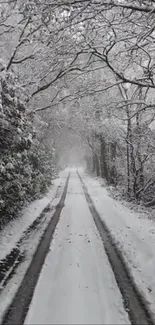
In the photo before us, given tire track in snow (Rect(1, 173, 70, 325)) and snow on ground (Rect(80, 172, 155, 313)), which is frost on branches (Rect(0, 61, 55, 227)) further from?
snow on ground (Rect(80, 172, 155, 313))

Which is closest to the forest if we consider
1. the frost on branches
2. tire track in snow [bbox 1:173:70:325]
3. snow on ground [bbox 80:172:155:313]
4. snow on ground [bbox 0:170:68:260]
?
the frost on branches

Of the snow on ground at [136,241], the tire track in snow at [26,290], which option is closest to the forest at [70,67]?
the tire track in snow at [26,290]

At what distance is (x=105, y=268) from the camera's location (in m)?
6.23

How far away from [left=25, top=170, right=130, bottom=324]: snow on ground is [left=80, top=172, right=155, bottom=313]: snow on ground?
60cm

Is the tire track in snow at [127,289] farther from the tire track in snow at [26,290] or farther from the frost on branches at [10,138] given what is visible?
the frost on branches at [10,138]

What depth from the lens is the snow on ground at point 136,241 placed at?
5.74 metres

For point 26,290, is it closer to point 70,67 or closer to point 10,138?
point 10,138

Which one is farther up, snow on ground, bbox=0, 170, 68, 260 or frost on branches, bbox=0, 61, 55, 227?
frost on branches, bbox=0, 61, 55, 227

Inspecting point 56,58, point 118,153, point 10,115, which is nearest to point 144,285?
point 10,115

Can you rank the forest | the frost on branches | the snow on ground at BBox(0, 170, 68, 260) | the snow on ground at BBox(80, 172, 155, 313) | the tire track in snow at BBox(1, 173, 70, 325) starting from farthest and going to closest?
the snow on ground at BBox(0, 170, 68, 260), the frost on branches, the snow on ground at BBox(80, 172, 155, 313), the forest, the tire track in snow at BBox(1, 173, 70, 325)

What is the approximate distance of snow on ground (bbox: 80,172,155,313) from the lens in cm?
574

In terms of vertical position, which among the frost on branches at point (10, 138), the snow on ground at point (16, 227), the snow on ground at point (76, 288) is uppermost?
the frost on branches at point (10, 138)

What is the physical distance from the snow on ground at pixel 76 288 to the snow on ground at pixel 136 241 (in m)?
0.60

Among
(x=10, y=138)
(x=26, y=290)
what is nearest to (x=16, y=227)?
(x=10, y=138)
